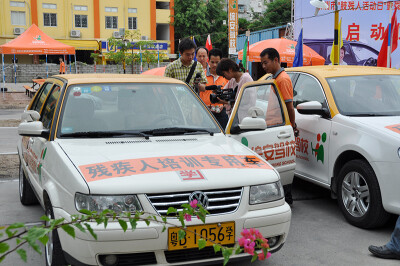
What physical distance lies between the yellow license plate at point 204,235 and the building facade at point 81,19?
4254 centimetres

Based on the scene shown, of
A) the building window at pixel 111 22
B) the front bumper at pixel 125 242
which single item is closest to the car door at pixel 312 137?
the front bumper at pixel 125 242

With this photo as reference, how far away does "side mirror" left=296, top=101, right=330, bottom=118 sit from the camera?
17.9 feet

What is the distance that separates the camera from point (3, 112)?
1831cm

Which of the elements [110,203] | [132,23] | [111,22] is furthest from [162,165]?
[132,23]

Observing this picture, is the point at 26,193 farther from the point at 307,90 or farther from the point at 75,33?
the point at 75,33

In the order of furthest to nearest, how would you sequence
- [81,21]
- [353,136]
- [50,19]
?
[81,21] → [50,19] → [353,136]

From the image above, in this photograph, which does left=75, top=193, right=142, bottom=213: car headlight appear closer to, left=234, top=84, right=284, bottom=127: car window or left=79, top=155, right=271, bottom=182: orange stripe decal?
left=79, top=155, right=271, bottom=182: orange stripe decal

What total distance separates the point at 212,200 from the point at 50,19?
46.7 meters

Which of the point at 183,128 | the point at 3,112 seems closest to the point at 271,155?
the point at 183,128

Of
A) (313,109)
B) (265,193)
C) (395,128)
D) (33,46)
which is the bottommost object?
(265,193)

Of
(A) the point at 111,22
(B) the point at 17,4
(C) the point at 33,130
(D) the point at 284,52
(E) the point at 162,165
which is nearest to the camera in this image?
(E) the point at 162,165

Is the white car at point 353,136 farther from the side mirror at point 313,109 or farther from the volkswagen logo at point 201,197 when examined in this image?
the volkswagen logo at point 201,197

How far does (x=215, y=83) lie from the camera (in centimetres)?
713

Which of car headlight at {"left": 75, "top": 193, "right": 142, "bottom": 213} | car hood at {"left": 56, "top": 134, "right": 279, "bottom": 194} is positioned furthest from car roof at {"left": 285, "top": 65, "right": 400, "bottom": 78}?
car headlight at {"left": 75, "top": 193, "right": 142, "bottom": 213}
